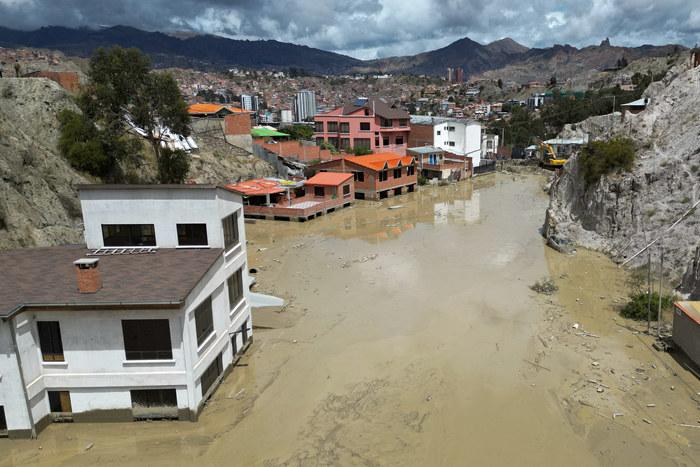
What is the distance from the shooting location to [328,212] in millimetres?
43938

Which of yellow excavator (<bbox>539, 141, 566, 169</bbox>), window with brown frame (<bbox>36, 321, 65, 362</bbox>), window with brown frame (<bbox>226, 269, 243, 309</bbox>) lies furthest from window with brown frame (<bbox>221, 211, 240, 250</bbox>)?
yellow excavator (<bbox>539, 141, 566, 169</bbox>)

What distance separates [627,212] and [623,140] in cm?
467

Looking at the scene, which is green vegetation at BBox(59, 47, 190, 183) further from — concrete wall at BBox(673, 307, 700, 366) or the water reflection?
concrete wall at BBox(673, 307, 700, 366)

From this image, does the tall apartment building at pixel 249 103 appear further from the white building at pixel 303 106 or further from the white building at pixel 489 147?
the white building at pixel 489 147

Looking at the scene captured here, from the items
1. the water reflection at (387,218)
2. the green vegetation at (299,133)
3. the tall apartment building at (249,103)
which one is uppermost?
the tall apartment building at (249,103)

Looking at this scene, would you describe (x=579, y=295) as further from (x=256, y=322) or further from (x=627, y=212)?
(x=256, y=322)

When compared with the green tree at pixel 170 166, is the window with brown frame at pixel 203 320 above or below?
below

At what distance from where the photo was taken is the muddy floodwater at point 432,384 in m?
12.5

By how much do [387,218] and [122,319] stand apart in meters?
31.2

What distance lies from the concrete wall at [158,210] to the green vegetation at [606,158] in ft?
78.3

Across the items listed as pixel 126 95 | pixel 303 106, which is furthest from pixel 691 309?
pixel 303 106

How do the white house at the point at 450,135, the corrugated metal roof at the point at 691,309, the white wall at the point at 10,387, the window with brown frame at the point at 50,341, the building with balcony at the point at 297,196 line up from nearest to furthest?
the white wall at the point at 10,387 < the window with brown frame at the point at 50,341 < the corrugated metal roof at the point at 691,309 < the building with balcony at the point at 297,196 < the white house at the point at 450,135

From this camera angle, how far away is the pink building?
62.8 meters

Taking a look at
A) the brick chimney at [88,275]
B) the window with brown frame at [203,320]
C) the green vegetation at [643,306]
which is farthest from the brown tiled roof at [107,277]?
the green vegetation at [643,306]
